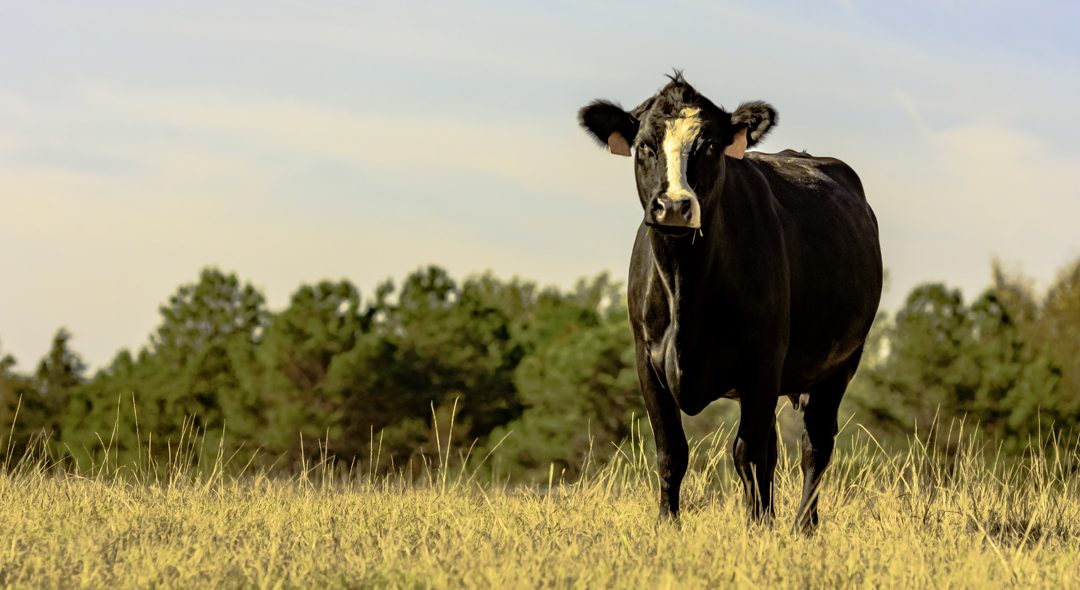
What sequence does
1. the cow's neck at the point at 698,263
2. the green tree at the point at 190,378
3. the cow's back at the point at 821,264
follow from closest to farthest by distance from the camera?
the cow's neck at the point at 698,263
the cow's back at the point at 821,264
the green tree at the point at 190,378

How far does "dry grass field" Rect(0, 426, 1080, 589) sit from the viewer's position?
589 cm

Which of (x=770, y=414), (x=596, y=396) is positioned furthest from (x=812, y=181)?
(x=596, y=396)

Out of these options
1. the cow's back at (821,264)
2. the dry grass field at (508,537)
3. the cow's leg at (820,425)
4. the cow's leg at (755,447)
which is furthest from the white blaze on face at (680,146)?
the cow's leg at (820,425)

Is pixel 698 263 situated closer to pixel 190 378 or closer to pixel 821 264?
pixel 821 264

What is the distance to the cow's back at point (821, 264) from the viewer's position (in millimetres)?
8523

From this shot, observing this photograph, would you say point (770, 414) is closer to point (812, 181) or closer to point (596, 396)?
point (812, 181)

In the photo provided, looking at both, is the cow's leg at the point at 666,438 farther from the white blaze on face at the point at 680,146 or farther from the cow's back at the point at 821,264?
the white blaze on face at the point at 680,146

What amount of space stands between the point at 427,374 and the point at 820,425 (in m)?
51.2

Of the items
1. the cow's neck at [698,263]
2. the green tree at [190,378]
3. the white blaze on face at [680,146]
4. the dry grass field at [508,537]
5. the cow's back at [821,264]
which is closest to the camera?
the dry grass field at [508,537]

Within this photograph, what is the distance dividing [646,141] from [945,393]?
42773mm

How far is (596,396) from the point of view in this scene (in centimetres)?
5622

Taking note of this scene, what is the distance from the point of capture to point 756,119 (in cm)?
790

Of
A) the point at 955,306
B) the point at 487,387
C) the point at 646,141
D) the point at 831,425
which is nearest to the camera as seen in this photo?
the point at 646,141

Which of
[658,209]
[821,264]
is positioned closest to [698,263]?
[658,209]
